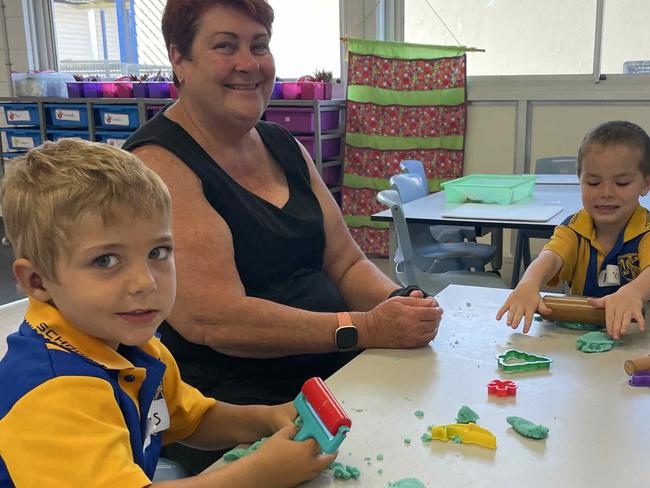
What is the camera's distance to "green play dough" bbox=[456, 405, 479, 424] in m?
0.97

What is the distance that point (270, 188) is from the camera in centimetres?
158

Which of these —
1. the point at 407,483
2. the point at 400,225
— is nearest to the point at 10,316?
the point at 407,483

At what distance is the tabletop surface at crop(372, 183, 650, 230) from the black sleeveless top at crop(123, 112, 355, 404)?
3.83 feet

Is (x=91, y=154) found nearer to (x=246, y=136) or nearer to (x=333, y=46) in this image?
(x=246, y=136)

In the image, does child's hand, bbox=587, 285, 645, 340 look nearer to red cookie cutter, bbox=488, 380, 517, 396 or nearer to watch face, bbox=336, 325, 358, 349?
red cookie cutter, bbox=488, 380, 517, 396

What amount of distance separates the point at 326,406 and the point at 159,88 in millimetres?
4486

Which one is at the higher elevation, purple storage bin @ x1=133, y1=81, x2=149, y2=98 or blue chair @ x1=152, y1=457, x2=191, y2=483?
purple storage bin @ x1=133, y1=81, x2=149, y2=98

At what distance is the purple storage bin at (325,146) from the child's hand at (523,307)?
127 inches

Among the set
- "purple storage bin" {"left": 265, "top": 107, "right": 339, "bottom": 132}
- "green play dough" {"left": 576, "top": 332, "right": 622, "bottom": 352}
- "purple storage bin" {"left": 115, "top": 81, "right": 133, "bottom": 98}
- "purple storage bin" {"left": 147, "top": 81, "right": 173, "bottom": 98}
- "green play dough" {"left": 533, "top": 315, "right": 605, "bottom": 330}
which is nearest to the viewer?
"green play dough" {"left": 576, "top": 332, "right": 622, "bottom": 352}

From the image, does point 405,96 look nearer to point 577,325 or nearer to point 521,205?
point 521,205

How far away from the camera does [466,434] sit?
3.03 feet

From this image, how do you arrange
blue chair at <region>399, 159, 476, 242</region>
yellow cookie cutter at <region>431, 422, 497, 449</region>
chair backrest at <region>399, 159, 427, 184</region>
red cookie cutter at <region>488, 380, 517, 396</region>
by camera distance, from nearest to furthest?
yellow cookie cutter at <region>431, 422, 497, 449</region>, red cookie cutter at <region>488, 380, 517, 396</region>, blue chair at <region>399, 159, 476, 242</region>, chair backrest at <region>399, 159, 427, 184</region>

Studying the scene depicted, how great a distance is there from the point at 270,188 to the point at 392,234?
1.25 meters

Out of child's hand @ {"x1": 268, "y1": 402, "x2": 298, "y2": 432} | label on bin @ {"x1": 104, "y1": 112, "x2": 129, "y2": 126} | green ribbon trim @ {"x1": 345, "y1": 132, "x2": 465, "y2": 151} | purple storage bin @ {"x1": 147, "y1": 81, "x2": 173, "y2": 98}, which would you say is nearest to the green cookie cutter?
child's hand @ {"x1": 268, "y1": 402, "x2": 298, "y2": 432}
